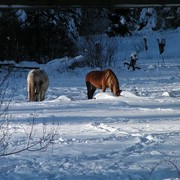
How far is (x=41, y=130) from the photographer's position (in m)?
9.20

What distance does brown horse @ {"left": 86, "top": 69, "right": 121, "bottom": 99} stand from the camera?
53.2ft

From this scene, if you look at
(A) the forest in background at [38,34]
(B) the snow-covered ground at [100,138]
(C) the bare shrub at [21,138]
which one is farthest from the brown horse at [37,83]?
(A) the forest in background at [38,34]

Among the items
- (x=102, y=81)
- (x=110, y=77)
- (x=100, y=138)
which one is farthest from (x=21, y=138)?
(x=102, y=81)

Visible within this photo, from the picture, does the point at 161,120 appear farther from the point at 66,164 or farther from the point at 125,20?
the point at 125,20

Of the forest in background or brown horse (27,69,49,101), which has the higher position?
the forest in background

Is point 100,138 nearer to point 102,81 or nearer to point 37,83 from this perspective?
point 102,81

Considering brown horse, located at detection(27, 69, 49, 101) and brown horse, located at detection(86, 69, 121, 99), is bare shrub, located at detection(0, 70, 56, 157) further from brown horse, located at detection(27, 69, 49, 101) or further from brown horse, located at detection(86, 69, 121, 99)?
brown horse, located at detection(27, 69, 49, 101)

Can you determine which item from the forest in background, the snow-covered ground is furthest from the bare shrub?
the forest in background

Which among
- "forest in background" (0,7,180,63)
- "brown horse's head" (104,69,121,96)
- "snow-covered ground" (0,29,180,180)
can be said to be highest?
"forest in background" (0,7,180,63)

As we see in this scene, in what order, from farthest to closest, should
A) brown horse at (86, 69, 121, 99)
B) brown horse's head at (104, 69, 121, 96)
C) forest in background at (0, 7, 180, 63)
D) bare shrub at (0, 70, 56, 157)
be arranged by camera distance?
1. forest in background at (0, 7, 180, 63)
2. brown horse at (86, 69, 121, 99)
3. brown horse's head at (104, 69, 121, 96)
4. bare shrub at (0, 70, 56, 157)

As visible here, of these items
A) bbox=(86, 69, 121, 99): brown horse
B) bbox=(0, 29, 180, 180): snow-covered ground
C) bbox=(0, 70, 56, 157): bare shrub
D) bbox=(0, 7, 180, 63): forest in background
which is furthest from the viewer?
bbox=(0, 7, 180, 63): forest in background

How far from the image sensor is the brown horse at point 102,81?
639 inches

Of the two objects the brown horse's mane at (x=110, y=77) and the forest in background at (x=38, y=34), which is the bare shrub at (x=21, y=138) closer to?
the brown horse's mane at (x=110, y=77)

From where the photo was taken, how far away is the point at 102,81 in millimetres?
16938
